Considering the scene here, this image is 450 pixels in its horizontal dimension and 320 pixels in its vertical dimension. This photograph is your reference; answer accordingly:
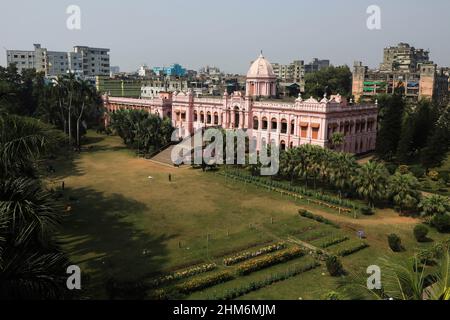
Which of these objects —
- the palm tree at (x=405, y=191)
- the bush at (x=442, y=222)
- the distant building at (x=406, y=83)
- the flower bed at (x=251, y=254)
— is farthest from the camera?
the distant building at (x=406, y=83)

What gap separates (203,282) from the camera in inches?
1040

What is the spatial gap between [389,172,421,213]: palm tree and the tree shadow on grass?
2293 cm

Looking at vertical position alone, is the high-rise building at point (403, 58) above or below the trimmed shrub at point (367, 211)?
above

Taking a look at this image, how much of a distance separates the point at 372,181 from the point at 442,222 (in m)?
7.45

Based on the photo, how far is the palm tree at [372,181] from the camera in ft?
136

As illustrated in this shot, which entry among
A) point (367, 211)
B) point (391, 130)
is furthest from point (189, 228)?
point (391, 130)

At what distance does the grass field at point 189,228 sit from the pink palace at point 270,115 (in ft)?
52.7

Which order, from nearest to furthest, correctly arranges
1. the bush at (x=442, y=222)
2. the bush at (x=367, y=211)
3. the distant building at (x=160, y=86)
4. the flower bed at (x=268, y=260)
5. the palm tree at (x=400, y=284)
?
the palm tree at (x=400, y=284) → the flower bed at (x=268, y=260) → the bush at (x=442, y=222) → the bush at (x=367, y=211) → the distant building at (x=160, y=86)

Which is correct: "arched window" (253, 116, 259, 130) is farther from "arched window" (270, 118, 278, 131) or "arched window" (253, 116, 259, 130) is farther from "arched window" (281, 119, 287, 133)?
"arched window" (281, 119, 287, 133)

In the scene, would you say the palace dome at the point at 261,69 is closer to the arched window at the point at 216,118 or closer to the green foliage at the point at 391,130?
the arched window at the point at 216,118

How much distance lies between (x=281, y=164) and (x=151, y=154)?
26.4 metres

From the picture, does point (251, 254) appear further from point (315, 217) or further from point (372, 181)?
point (372, 181)

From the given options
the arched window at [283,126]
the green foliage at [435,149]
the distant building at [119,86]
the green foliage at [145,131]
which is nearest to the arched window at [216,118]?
the green foliage at [145,131]
